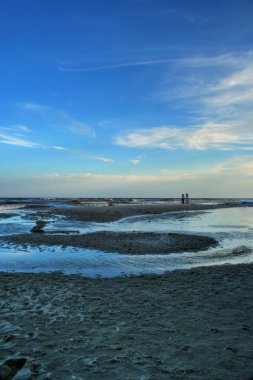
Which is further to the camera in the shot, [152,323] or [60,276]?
[60,276]

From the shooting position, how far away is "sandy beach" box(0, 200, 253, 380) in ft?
18.4

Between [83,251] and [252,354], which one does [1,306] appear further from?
[83,251]

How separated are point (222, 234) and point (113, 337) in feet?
65.0

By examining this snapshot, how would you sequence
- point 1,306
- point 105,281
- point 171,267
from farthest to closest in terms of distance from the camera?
point 171,267 → point 105,281 → point 1,306

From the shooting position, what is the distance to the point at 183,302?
359 inches

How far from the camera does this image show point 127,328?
23.9ft

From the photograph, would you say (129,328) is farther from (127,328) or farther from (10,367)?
(10,367)

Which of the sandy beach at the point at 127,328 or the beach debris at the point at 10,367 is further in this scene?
the sandy beach at the point at 127,328

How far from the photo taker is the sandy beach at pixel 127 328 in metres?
5.60

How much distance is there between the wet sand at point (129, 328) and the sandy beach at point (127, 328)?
0.02 meters

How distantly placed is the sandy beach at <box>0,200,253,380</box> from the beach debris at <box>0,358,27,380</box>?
0.02m

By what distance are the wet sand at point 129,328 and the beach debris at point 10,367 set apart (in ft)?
0.35

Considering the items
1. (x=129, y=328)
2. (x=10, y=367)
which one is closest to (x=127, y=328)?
(x=129, y=328)

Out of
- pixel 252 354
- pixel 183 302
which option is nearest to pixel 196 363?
pixel 252 354
